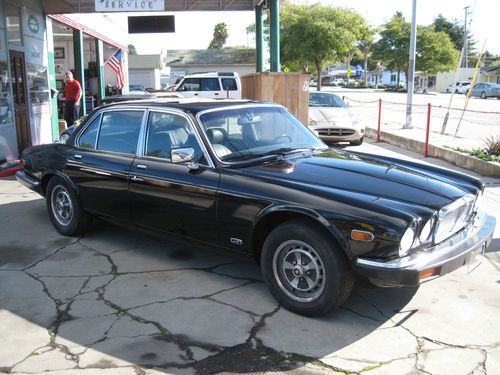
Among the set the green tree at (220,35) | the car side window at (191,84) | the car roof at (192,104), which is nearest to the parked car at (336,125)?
the car side window at (191,84)

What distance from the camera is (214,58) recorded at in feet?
156

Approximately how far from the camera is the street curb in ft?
30.4

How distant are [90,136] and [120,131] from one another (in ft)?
1.70

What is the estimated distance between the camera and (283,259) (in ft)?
12.8

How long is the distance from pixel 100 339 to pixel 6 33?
8.63m

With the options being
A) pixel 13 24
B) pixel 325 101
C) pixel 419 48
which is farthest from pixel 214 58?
pixel 13 24

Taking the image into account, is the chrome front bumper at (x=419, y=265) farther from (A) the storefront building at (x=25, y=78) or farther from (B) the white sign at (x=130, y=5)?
(B) the white sign at (x=130, y=5)

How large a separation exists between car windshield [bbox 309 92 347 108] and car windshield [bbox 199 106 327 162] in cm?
921

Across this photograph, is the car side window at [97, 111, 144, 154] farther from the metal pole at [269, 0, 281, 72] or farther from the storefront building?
the metal pole at [269, 0, 281, 72]

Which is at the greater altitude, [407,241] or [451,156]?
[407,241]

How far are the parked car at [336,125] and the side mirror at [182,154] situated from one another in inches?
332

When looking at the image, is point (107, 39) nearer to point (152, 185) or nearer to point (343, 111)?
point (343, 111)

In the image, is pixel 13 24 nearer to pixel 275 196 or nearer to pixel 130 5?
pixel 130 5

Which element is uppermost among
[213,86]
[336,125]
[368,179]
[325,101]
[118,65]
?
[118,65]
